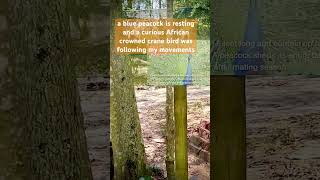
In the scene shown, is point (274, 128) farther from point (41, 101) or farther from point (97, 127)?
point (41, 101)

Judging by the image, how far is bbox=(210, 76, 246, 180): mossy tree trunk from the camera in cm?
354

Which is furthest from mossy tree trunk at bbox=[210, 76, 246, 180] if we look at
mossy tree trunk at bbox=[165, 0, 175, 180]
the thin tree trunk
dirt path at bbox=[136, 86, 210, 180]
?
dirt path at bbox=[136, 86, 210, 180]

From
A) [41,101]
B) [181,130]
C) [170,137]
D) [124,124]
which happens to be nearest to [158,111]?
[170,137]

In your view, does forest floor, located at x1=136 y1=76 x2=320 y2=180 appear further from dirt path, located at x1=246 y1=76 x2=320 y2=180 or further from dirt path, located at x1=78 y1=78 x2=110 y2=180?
dirt path, located at x1=78 y1=78 x2=110 y2=180

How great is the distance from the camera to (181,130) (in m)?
4.76

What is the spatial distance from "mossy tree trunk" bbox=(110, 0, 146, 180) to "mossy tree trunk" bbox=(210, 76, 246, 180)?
1510mm

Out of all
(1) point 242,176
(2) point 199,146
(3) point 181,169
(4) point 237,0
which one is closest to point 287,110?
(1) point 242,176

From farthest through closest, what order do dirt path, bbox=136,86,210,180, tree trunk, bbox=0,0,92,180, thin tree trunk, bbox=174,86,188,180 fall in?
dirt path, bbox=136,86,210,180 → thin tree trunk, bbox=174,86,188,180 → tree trunk, bbox=0,0,92,180

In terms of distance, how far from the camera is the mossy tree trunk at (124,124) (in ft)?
16.6

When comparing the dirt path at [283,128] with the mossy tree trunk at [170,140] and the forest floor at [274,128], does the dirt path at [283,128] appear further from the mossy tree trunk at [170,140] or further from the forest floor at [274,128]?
the mossy tree trunk at [170,140]

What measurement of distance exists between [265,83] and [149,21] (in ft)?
3.25

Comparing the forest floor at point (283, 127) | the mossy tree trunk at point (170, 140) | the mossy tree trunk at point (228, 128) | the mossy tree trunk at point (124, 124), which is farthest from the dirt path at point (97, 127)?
the mossy tree trunk at point (170, 140)

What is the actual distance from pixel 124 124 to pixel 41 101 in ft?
10.7

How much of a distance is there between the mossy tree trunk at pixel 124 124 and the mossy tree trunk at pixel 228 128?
151 centimetres
